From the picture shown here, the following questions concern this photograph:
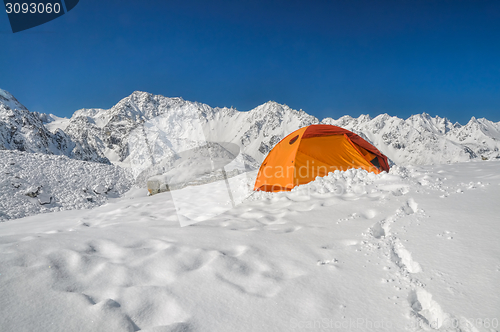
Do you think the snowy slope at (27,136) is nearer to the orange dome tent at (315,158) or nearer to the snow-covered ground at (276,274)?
the orange dome tent at (315,158)

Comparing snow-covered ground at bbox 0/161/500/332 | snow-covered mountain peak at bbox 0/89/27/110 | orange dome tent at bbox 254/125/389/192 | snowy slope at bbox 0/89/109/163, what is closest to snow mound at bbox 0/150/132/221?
snow-covered ground at bbox 0/161/500/332

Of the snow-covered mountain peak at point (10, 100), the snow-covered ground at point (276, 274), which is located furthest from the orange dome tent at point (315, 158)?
the snow-covered mountain peak at point (10, 100)

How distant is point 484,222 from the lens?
321 centimetres

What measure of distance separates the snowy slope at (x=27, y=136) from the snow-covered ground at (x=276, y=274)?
99.8 ft

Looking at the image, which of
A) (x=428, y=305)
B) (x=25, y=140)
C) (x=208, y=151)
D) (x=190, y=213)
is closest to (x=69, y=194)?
(x=190, y=213)

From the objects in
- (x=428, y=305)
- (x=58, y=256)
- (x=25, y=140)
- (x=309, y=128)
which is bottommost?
(x=428, y=305)

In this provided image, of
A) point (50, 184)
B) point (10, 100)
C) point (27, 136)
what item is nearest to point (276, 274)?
point (50, 184)

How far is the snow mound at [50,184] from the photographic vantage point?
363 inches

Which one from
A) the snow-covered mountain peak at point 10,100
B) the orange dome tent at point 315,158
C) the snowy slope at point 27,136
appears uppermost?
the snow-covered mountain peak at point 10,100

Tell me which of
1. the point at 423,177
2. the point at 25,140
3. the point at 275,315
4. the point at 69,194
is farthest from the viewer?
the point at 25,140

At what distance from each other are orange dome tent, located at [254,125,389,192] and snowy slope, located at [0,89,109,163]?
2947 cm

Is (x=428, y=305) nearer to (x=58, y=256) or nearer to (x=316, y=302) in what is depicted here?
(x=316, y=302)

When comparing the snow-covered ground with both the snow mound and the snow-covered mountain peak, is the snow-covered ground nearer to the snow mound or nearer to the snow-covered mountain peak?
the snow mound

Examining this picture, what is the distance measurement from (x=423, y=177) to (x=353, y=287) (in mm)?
4682
